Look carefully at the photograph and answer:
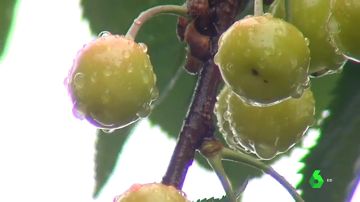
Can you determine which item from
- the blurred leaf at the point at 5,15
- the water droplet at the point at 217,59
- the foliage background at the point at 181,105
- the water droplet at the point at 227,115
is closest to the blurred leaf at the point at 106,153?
the foliage background at the point at 181,105

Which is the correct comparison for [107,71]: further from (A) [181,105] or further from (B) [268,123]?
(A) [181,105]

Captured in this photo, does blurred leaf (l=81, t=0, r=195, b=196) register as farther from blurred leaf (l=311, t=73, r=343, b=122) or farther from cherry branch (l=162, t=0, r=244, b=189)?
cherry branch (l=162, t=0, r=244, b=189)

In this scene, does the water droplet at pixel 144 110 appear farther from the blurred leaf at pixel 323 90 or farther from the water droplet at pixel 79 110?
the blurred leaf at pixel 323 90

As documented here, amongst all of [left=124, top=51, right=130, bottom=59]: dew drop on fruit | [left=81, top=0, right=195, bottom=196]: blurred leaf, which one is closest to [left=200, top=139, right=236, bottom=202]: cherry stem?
[left=124, top=51, right=130, bottom=59]: dew drop on fruit

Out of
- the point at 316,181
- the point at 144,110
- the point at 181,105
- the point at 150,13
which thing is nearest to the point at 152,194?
the point at 144,110

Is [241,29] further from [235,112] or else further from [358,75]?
[358,75]
